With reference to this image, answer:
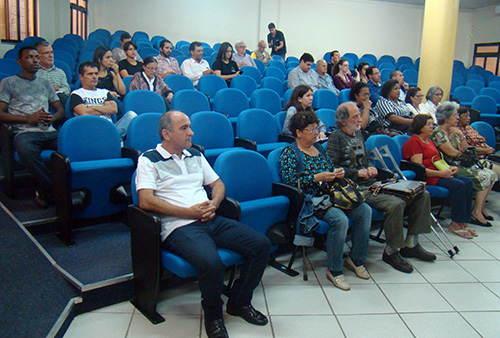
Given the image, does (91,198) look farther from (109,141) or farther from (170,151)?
(170,151)

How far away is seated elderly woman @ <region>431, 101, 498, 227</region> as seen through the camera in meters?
3.88

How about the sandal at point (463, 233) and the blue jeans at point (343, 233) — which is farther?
the sandal at point (463, 233)

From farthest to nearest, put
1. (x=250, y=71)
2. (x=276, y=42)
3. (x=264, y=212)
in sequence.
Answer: (x=276, y=42)
(x=250, y=71)
(x=264, y=212)

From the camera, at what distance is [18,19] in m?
6.75

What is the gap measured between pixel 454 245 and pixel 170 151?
2.57 metres

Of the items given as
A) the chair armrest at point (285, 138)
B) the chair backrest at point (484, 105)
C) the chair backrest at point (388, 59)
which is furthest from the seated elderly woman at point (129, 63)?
the chair backrest at point (388, 59)

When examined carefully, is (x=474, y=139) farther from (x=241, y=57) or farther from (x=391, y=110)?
(x=241, y=57)

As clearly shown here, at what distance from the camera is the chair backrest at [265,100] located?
4.77 m

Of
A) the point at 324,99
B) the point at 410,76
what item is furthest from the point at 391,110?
the point at 410,76

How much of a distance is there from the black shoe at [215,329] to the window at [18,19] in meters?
6.32

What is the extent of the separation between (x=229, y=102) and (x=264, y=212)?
2342 mm

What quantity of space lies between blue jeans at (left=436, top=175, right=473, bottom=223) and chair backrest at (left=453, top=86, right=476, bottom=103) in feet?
13.9

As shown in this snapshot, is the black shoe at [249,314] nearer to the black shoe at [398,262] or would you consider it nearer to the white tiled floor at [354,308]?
the white tiled floor at [354,308]

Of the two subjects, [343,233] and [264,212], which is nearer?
[264,212]
